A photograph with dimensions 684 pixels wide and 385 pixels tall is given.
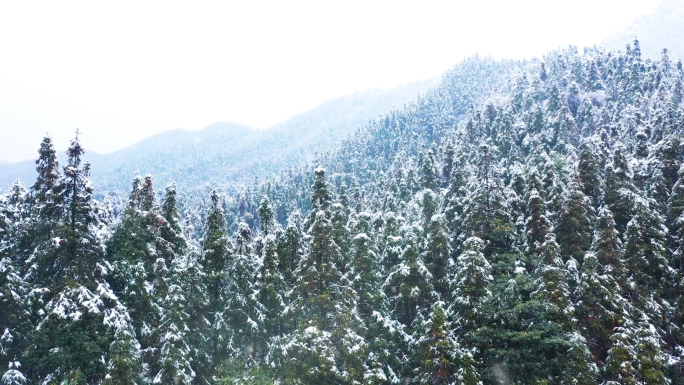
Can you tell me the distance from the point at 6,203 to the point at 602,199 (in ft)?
160

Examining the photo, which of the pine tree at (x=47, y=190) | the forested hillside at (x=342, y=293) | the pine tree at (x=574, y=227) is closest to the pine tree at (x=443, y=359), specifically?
the forested hillside at (x=342, y=293)

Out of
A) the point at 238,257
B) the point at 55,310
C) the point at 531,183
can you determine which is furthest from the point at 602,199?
the point at 55,310

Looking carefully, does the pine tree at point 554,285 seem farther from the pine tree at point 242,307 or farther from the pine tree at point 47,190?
the pine tree at point 47,190

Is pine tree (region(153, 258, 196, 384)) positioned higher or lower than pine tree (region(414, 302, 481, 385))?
higher

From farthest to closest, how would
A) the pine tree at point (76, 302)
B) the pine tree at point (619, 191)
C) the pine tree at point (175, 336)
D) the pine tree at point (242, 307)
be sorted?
the pine tree at point (619, 191)
the pine tree at point (242, 307)
the pine tree at point (175, 336)
the pine tree at point (76, 302)

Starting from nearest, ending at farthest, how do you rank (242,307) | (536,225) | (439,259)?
1. (242,307)
2. (536,225)
3. (439,259)

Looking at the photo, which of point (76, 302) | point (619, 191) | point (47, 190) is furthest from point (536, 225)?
point (47, 190)

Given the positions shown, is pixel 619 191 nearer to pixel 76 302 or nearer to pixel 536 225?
pixel 536 225

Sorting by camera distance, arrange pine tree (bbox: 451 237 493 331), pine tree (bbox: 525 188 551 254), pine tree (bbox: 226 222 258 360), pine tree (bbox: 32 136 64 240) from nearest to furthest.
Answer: pine tree (bbox: 32 136 64 240), pine tree (bbox: 451 237 493 331), pine tree (bbox: 226 222 258 360), pine tree (bbox: 525 188 551 254)

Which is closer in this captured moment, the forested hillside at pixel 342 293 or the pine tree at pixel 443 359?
the forested hillside at pixel 342 293

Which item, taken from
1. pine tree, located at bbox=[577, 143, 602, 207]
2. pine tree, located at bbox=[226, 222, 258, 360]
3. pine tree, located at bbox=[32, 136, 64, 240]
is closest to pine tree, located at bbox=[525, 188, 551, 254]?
pine tree, located at bbox=[577, 143, 602, 207]

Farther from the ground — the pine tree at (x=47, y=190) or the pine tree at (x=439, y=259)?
the pine tree at (x=47, y=190)

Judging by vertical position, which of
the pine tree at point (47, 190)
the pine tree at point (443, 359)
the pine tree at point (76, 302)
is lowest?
the pine tree at point (443, 359)

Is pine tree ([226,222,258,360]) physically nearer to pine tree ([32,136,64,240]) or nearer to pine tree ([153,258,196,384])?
pine tree ([153,258,196,384])
